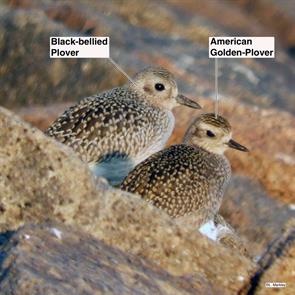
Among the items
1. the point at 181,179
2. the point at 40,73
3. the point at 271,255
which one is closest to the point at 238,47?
the point at 40,73

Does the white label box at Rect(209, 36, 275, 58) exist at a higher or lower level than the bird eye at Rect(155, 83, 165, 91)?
higher

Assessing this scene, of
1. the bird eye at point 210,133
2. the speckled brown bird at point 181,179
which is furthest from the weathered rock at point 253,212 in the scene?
the speckled brown bird at point 181,179

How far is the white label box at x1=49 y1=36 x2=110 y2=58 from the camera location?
53.1 ft

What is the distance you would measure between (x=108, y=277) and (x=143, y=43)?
44.5 feet

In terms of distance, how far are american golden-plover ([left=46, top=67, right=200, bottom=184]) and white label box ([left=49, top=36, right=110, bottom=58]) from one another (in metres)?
2.69

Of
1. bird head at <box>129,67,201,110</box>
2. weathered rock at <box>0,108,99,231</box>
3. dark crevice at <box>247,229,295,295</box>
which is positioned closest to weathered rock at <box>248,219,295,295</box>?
dark crevice at <box>247,229,295,295</box>

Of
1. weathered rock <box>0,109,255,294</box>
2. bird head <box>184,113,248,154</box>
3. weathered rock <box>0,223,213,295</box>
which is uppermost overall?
bird head <box>184,113,248,154</box>

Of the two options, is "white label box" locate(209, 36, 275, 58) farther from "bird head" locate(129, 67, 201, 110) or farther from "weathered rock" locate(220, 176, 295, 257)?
"weathered rock" locate(220, 176, 295, 257)

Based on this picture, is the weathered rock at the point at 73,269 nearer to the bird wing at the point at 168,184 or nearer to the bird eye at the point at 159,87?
the bird wing at the point at 168,184

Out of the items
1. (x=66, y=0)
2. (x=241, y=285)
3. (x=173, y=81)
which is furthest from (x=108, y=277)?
(x=66, y=0)

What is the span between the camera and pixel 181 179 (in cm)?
1069

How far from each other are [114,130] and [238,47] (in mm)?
4243

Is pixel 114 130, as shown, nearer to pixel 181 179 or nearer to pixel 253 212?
pixel 181 179

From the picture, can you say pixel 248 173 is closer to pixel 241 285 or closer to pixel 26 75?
pixel 26 75
